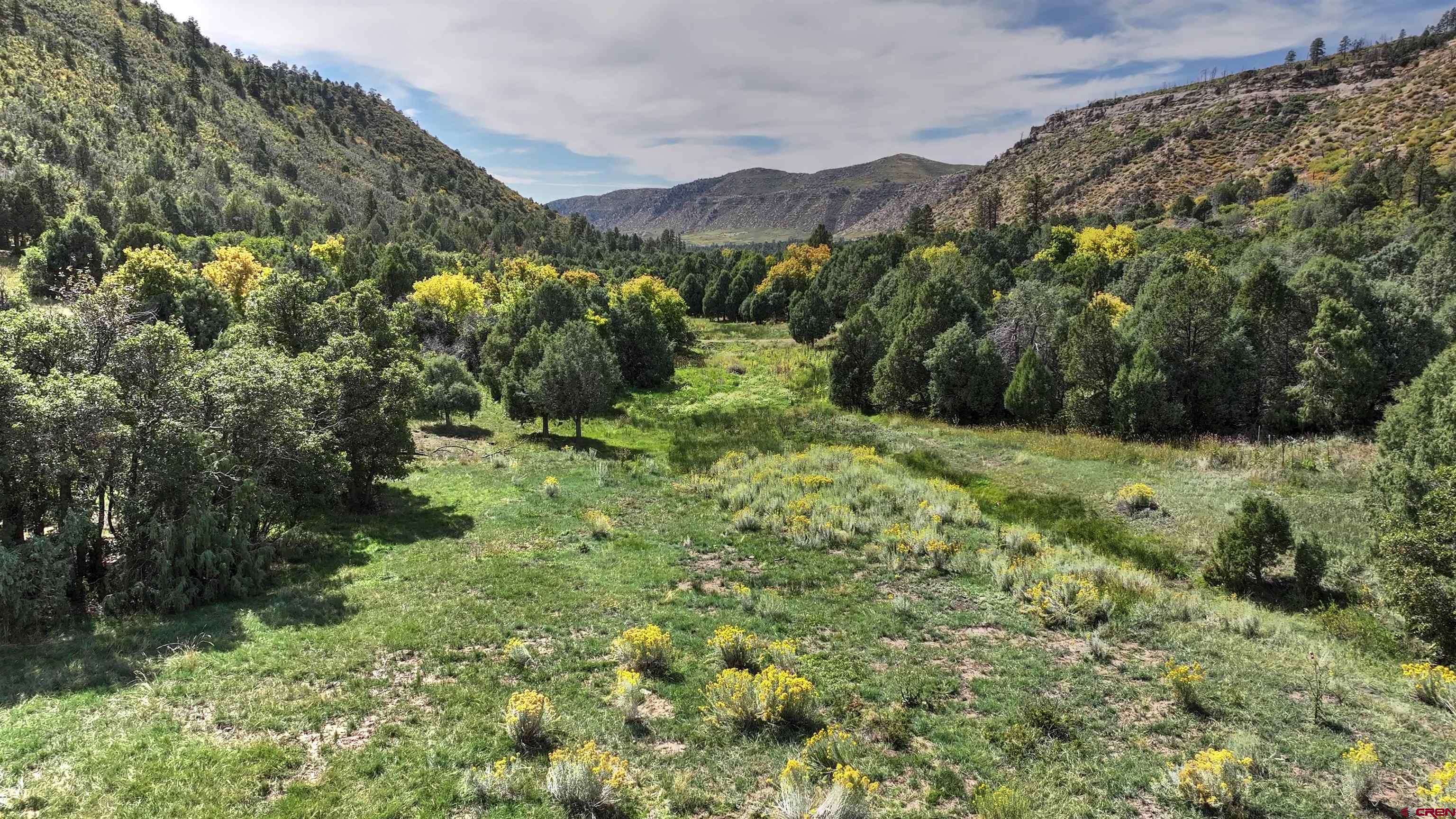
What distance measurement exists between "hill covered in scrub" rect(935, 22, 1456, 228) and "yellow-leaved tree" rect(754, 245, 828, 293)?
35947mm

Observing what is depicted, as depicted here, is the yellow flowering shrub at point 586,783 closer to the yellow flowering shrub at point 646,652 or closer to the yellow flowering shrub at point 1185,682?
the yellow flowering shrub at point 646,652

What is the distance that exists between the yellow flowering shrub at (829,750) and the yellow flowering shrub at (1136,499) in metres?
19.0

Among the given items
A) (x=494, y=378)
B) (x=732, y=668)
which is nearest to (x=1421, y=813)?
(x=732, y=668)

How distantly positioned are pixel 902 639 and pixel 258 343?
24.5 m

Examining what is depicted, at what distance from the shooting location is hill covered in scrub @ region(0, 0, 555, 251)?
254ft

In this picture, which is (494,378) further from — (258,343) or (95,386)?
(95,386)

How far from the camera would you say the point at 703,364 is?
66375mm

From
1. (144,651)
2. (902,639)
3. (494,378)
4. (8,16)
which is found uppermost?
(8,16)

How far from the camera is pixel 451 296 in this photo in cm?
6000

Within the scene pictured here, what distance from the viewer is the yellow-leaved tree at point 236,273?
4909cm

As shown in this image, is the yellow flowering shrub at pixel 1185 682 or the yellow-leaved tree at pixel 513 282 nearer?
the yellow flowering shrub at pixel 1185 682

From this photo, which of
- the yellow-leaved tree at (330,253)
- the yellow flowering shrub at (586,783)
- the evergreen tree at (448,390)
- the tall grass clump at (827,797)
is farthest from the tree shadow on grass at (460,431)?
the yellow-leaved tree at (330,253)

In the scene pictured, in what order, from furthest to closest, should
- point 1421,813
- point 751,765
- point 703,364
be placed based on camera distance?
point 703,364, point 751,765, point 1421,813

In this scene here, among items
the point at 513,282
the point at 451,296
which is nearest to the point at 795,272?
the point at 513,282
